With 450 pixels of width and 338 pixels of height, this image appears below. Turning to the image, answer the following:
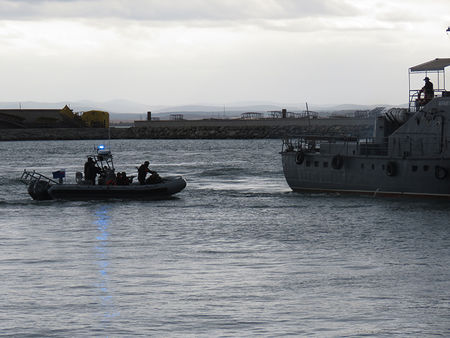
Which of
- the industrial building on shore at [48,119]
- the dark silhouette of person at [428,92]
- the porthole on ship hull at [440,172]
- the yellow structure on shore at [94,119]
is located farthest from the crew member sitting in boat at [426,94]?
the yellow structure on shore at [94,119]

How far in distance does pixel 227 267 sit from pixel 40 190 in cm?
2279

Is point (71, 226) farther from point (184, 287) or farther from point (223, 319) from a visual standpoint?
point (223, 319)

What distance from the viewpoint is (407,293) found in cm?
2333

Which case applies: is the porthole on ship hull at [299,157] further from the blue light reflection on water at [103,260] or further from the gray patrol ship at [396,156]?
the blue light reflection on water at [103,260]

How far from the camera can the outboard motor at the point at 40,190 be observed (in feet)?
157

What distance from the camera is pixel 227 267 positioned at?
27.6m

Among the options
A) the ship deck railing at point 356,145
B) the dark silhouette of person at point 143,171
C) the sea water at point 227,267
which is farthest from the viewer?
the ship deck railing at point 356,145

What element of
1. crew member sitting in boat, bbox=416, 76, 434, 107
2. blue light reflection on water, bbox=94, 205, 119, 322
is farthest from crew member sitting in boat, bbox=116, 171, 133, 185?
crew member sitting in boat, bbox=416, 76, 434, 107

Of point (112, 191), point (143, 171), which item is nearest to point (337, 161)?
point (143, 171)

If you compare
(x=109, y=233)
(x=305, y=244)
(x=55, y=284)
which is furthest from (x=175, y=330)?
(x=109, y=233)

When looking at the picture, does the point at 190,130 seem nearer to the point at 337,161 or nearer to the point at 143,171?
the point at 337,161

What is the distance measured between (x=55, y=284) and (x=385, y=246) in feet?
41.8

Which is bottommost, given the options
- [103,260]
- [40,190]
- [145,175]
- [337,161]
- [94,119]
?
[103,260]

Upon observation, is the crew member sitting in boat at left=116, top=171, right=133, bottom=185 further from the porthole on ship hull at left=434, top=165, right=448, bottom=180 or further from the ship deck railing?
the porthole on ship hull at left=434, top=165, right=448, bottom=180
